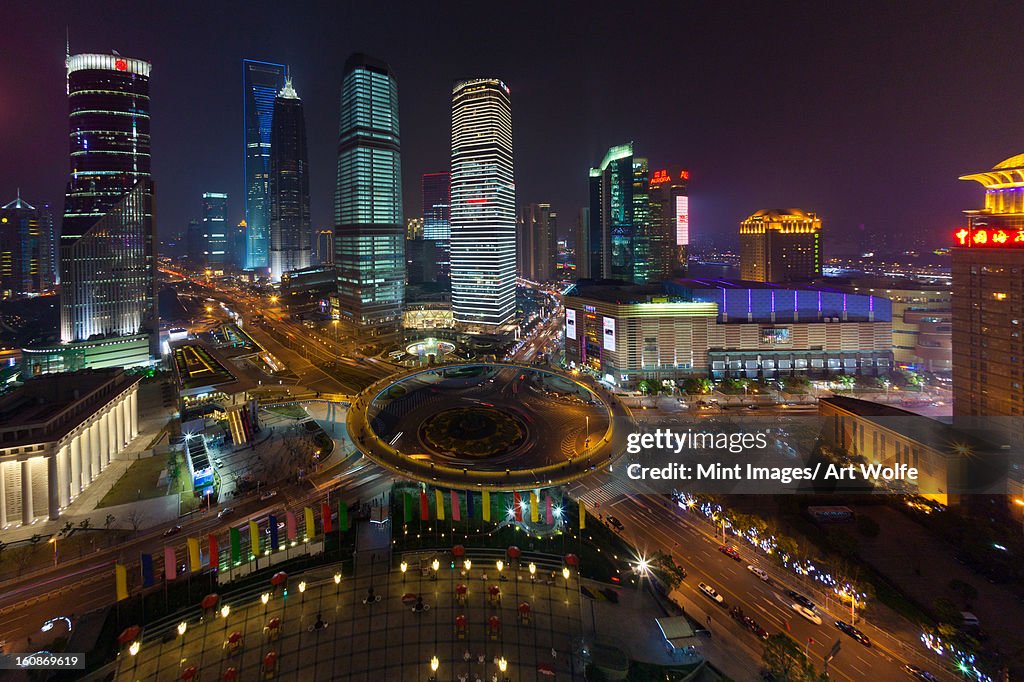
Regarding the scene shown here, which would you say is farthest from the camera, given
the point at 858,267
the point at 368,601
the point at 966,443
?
the point at 858,267

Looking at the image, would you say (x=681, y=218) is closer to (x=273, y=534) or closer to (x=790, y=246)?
(x=790, y=246)

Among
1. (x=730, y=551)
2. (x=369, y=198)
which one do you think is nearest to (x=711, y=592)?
(x=730, y=551)

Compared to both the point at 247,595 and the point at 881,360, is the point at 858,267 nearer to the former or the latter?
the point at 881,360

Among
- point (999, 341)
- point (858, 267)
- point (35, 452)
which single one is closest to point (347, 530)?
point (35, 452)

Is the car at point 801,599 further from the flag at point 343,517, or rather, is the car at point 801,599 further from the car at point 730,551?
the flag at point 343,517

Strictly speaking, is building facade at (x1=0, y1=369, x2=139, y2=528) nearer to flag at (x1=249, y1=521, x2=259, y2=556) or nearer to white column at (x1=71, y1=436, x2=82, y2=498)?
white column at (x1=71, y1=436, x2=82, y2=498)

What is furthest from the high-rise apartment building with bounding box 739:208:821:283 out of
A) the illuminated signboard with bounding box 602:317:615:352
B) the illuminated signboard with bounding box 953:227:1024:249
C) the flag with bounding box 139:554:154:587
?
the flag with bounding box 139:554:154:587
